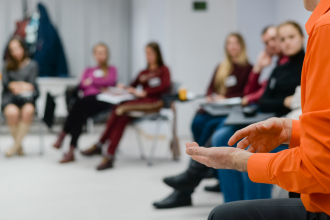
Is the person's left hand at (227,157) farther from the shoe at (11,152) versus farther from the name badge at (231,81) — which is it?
the shoe at (11,152)

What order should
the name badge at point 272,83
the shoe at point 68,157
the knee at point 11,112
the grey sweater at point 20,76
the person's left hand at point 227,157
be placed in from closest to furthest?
the person's left hand at point 227,157 < the name badge at point 272,83 < the shoe at point 68,157 < the knee at point 11,112 < the grey sweater at point 20,76

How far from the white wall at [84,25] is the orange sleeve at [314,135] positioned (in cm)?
600

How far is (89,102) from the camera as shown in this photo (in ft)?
12.1

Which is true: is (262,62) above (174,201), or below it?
above

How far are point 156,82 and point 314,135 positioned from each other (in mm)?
3050

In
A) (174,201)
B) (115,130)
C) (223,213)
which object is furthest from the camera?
(115,130)

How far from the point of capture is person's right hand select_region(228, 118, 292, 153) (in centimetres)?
87

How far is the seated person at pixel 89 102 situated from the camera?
11.6 ft

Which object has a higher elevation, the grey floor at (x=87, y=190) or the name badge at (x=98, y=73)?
the name badge at (x=98, y=73)

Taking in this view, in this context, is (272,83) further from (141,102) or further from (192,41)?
(192,41)

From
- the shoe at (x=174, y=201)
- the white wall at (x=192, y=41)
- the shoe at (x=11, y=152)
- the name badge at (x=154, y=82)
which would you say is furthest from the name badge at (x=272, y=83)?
the shoe at (x=11, y=152)

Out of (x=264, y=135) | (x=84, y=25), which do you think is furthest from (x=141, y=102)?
(x=84, y=25)

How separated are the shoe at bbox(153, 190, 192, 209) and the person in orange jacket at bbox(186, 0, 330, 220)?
4.30 ft

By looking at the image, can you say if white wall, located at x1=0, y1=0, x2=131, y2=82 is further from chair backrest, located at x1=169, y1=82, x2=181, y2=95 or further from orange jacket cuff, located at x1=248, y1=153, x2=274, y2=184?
orange jacket cuff, located at x1=248, y1=153, x2=274, y2=184
